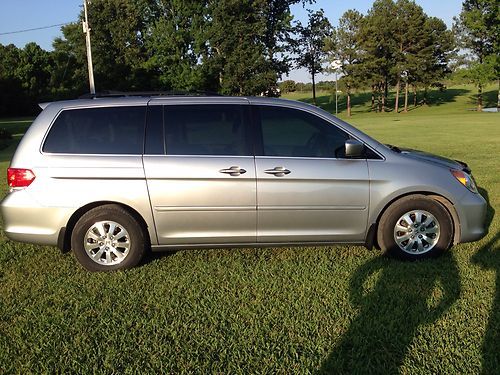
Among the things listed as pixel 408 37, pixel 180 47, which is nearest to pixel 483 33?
pixel 408 37

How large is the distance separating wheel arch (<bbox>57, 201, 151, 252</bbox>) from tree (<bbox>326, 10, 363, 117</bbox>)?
5344 cm

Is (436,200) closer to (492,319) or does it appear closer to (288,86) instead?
(492,319)

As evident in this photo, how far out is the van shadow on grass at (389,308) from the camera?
10.3 ft

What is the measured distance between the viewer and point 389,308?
383 centimetres

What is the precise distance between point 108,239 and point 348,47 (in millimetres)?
55732

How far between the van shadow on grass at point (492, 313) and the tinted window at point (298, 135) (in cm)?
181

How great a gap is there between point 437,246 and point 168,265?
9.21 ft

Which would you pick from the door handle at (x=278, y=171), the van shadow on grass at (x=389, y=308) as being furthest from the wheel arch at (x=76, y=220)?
the van shadow on grass at (x=389, y=308)

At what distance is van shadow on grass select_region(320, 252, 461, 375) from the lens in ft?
10.3

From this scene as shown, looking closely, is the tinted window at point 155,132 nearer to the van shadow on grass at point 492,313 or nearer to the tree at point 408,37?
the van shadow on grass at point 492,313

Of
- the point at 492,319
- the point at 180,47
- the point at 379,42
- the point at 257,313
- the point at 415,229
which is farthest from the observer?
the point at 379,42

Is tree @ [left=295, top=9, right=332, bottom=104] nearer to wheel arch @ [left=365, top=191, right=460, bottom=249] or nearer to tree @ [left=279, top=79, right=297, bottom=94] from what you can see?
tree @ [left=279, top=79, right=297, bottom=94]

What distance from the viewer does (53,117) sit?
15.7 feet

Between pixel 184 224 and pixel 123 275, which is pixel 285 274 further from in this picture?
pixel 123 275
